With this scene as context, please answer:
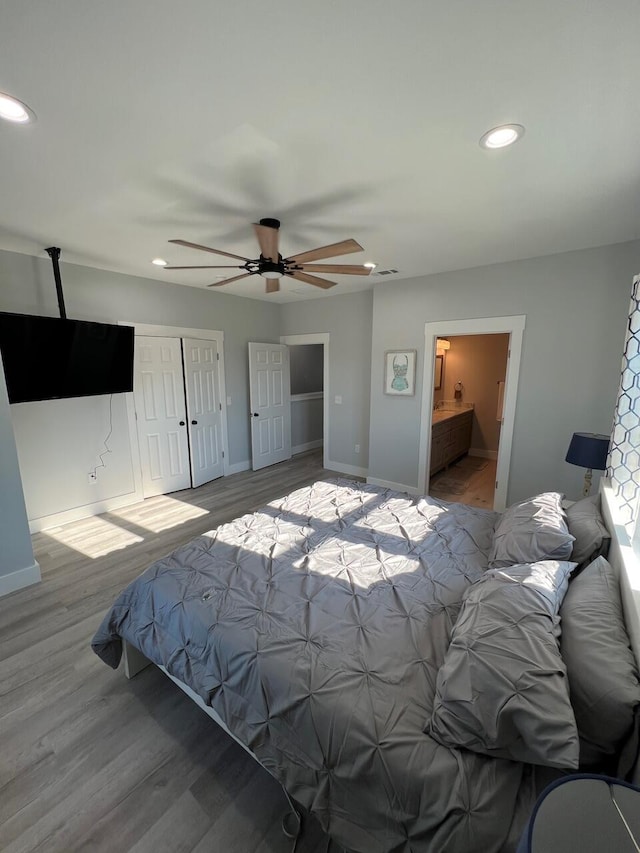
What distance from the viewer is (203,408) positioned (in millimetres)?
4902

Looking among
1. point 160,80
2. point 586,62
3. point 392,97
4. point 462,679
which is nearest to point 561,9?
point 586,62

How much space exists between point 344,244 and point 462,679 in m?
2.13

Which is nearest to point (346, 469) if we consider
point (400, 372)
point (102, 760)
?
point (400, 372)

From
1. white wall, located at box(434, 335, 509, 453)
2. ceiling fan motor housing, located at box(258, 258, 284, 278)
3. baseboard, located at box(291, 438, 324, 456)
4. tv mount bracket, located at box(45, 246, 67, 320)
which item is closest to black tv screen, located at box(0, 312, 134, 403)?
tv mount bracket, located at box(45, 246, 67, 320)

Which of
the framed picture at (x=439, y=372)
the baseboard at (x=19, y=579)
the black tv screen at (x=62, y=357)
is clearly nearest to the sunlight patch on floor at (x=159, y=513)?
the baseboard at (x=19, y=579)

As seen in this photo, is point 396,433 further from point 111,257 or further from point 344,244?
point 111,257

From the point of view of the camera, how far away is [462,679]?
41.7 inches

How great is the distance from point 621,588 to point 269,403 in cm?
490

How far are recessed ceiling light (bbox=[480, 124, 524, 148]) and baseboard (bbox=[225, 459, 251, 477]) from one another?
4.82m

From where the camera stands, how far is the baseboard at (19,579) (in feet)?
8.54

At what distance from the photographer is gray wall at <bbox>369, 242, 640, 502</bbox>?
3.07m

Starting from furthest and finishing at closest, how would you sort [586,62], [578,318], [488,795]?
1. [578,318]
2. [586,62]
3. [488,795]

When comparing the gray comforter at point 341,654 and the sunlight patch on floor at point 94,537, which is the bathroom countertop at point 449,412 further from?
the sunlight patch on floor at point 94,537

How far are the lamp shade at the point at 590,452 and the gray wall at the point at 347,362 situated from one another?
2.76 metres
